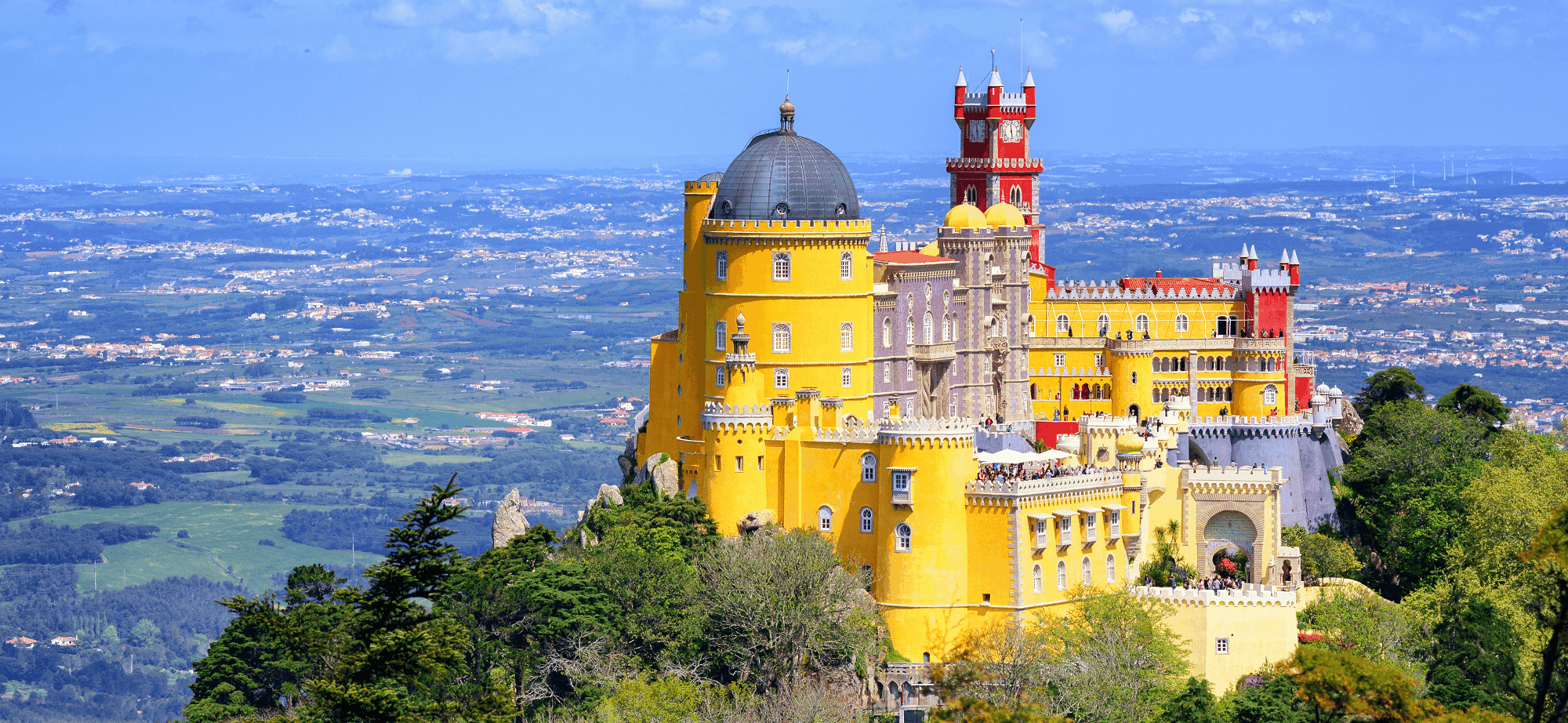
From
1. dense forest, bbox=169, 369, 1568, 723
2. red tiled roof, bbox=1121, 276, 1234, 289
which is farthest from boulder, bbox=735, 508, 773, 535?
red tiled roof, bbox=1121, 276, 1234, 289

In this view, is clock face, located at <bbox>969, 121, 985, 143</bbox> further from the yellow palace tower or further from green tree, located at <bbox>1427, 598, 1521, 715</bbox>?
green tree, located at <bbox>1427, 598, 1521, 715</bbox>

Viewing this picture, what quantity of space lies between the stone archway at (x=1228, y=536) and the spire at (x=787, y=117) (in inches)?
1056

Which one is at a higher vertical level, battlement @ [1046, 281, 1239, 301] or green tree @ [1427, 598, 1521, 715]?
battlement @ [1046, 281, 1239, 301]

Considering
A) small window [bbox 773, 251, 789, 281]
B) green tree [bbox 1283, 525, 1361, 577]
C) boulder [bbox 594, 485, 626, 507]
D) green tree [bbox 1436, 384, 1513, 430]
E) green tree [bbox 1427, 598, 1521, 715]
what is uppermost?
small window [bbox 773, 251, 789, 281]

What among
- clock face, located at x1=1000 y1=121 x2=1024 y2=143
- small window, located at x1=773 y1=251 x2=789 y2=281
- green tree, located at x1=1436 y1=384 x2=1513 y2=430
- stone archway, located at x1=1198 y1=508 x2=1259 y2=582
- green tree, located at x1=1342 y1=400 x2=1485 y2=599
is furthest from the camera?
clock face, located at x1=1000 y1=121 x2=1024 y2=143

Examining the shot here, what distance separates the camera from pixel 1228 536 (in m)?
103

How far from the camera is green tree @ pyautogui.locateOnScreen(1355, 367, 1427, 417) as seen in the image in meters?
135

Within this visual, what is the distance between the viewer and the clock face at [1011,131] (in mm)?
132250

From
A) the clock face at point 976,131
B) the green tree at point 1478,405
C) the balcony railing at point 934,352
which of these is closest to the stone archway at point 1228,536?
the balcony railing at point 934,352

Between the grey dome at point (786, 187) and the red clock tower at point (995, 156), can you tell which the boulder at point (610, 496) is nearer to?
the grey dome at point (786, 187)

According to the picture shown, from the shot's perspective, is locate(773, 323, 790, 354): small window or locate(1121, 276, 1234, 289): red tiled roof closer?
locate(773, 323, 790, 354): small window

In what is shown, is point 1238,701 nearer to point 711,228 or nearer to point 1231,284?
point 711,228

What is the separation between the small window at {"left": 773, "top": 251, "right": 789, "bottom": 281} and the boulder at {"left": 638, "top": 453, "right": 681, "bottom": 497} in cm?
Result: 998

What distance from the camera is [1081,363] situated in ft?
404
